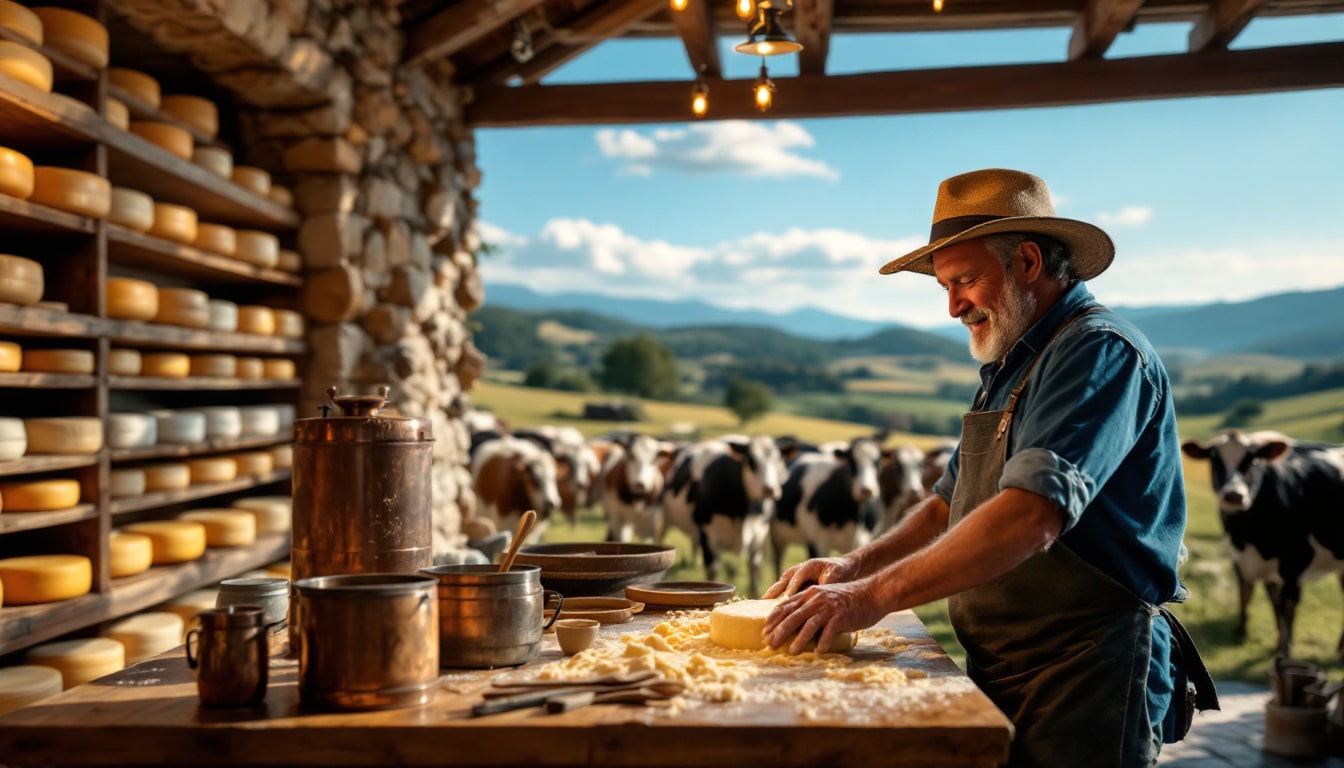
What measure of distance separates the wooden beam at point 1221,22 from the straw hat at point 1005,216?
4.98 m

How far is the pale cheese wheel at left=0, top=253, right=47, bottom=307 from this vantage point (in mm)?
3920

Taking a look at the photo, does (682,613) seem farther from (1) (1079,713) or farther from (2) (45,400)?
(2) (45,400)

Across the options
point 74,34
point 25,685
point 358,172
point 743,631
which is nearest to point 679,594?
point 743,631

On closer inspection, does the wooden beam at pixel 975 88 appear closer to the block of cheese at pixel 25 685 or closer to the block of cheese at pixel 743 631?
the block of cheese at pixel 25 685

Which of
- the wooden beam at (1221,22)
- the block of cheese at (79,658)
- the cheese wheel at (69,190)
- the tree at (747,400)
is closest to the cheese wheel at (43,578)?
the block of cheese at (79,658)

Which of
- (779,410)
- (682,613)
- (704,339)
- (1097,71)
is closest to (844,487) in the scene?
(1097,71)

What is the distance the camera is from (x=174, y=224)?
5176 millimetres

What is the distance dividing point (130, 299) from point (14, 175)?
3.00 feet

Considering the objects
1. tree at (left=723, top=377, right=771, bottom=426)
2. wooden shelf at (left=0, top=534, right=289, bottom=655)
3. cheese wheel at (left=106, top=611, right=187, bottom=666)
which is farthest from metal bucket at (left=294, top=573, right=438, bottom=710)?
tree at (left=723, top=377, right=771, bottom=426)

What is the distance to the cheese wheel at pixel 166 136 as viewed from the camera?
16.6ft

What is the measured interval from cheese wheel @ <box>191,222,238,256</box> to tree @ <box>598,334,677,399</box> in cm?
3840

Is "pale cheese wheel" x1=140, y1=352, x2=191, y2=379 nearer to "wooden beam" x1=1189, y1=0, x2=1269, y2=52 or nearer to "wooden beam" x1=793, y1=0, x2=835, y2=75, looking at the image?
"wooden beam" x1=793, y1=0, x2=835, y2=75

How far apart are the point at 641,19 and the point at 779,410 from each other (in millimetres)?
34270

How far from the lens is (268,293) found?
6699 mm
